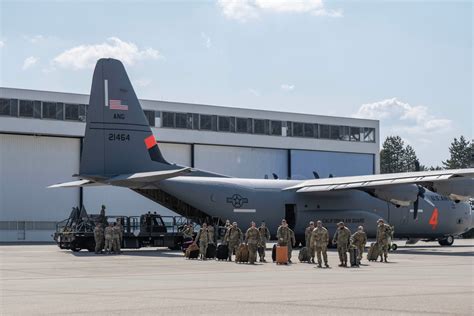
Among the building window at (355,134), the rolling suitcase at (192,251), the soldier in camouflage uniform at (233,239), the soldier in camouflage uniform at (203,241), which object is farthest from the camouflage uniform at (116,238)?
the building window at (355,134)

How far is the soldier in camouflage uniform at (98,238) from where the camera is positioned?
1112 inches

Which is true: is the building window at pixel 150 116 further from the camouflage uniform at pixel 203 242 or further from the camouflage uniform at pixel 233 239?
the camouflage uniform at pixel 233 239

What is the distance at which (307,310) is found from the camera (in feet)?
36.0

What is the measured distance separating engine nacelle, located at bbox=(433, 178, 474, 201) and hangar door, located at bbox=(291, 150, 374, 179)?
23857mm

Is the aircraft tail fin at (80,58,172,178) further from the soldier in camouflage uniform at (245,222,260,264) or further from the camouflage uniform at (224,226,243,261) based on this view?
the soldier in camouflage uniform at (245,222,260,264)

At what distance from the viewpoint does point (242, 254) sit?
23.7m

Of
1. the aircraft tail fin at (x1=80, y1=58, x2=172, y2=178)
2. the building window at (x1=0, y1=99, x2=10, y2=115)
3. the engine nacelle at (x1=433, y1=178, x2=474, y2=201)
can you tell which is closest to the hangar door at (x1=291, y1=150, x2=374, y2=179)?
the building window at (x1=0, y1=99, x2=10, y2=115)

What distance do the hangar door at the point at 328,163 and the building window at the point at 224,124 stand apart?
19.2 ft

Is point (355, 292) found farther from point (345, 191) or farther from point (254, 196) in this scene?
point (345, 191)

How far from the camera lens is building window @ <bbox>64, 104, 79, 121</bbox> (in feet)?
157

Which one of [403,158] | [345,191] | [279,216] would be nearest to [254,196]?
[279,216]

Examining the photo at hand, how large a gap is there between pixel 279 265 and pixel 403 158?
113 m

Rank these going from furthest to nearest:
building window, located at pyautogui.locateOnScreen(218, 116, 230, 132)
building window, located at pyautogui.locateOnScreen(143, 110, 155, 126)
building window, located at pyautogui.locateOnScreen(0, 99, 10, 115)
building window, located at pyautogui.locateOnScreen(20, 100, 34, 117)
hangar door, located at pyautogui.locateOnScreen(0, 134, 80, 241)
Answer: building window, located at pyautogui.locateOnScreen(218, 116, 230, 132) → building window, located at pyautogui.locateOnScreen(143, 110, 155, 126) → building window, located at pyautogui.locateOnScreen(20, 100, 34, 117) → hangar door, located at pyautogui.locateOnScreen(0, 134, 80, 241) → building window, located at pyautogui.locateOnScreen(0, 99, 10, 115)

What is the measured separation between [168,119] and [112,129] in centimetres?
2198
